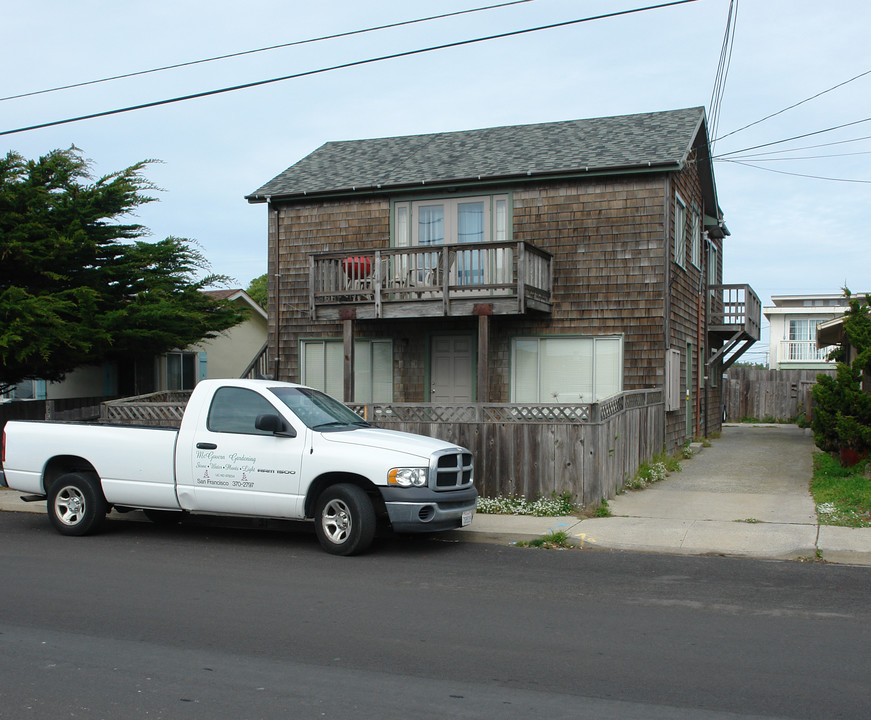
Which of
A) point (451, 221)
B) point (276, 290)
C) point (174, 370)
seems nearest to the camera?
point (451, 221)

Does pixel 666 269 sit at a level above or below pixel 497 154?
below

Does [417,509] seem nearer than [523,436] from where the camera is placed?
Yes

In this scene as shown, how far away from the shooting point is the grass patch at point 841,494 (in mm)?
10430

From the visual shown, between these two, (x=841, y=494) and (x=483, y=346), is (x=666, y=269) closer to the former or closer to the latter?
(x=483, y=346)

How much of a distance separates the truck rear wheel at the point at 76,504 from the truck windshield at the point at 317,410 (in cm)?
247

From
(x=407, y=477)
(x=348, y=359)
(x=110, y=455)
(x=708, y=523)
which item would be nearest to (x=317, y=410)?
(x=407, y=477)

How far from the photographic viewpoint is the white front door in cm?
1811

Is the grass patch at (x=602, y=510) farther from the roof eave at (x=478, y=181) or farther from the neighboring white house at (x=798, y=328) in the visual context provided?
the neighboring white house at (x=798, y=328)

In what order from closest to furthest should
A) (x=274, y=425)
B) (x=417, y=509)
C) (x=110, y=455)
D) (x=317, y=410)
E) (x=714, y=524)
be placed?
1. (x=417, y=509)
2. (x=274, y=425)
3. (x=317, y=410)
4. (x=110, y=455)
5. (x=714, y=524)

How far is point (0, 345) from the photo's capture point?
45.4 ft

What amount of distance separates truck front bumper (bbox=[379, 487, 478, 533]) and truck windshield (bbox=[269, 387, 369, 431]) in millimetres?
1230

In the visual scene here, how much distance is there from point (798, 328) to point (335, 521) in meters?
44.2

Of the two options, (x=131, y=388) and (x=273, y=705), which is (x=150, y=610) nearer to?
(x=273, y=705)

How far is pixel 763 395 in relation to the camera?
3147 cm
